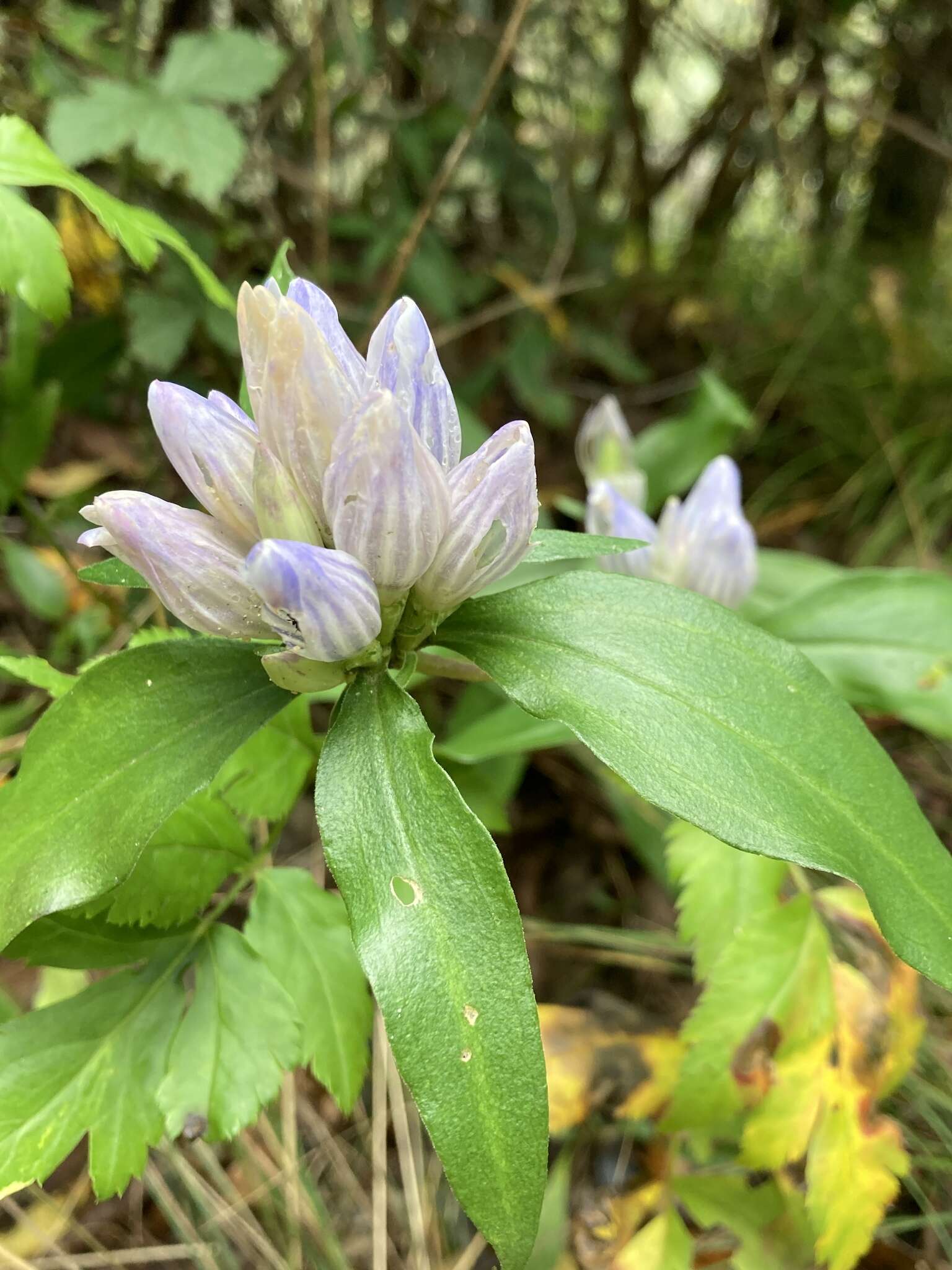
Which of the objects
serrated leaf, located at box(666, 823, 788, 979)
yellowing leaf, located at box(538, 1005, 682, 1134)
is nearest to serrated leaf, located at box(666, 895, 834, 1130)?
serrated leaf, located at box(666, 823, 788, 979)

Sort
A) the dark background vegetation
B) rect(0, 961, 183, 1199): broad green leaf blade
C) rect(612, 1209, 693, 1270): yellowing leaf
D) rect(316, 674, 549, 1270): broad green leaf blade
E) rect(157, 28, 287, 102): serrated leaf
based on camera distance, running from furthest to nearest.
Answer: the dark background vegetation
rect(157, 28, 287, 102): serrated leaf
rect(612, 1209, 693, 1270): yellowing leaf
rect(0, 961, 183, 1199): broad green leaf blade
rect(316, 674, 549, 1270): broad green leaf blade

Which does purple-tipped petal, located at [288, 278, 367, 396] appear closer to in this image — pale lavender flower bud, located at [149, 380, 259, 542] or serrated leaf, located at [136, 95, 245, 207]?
pale lavender flower bud, located at [149, 380, 259, 542]

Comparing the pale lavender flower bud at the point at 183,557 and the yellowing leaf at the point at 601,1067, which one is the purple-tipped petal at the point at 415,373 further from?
the yellowing leaf at the point at 601,1067

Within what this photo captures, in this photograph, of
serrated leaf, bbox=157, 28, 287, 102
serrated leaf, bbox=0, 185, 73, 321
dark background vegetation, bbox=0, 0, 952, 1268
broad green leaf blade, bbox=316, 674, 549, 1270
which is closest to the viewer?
broad green leaf blade, bbox=316, 674, 549, 1270

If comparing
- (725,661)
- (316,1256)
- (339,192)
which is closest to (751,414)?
(339,192)

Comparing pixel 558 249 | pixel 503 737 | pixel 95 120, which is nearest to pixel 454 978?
pixel 503 737

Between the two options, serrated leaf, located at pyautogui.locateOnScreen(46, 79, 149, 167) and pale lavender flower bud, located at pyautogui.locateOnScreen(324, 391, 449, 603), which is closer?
pale lavender flower bud, located at pyautogui.locateOnScreen(324, 391, 449, 603)

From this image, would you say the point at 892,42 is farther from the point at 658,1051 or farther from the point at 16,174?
the point at 658,1051

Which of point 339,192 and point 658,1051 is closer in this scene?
point 658,1051

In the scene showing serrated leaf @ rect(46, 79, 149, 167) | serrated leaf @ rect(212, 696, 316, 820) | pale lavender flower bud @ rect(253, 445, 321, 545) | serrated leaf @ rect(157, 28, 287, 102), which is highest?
serrated leaf @ rect(157, 28, 287, 102)
